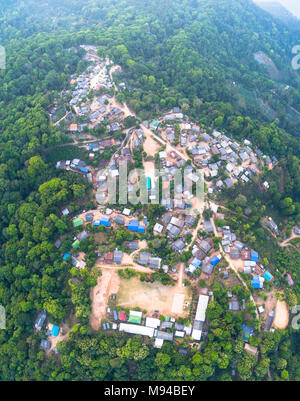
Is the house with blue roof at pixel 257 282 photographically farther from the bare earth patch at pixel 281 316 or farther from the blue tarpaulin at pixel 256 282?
the bare earth patch at pixel 281 316

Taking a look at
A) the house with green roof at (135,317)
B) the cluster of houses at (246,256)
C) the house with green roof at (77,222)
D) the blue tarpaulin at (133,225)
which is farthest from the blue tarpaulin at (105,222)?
the cluster of houses at (246,256)

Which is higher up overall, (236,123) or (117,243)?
(236,123)

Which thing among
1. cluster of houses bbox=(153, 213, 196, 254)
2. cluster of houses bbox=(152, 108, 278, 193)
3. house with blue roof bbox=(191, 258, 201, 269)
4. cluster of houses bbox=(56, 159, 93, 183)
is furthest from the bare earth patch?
cluster of houses bbox=(56, 159, 93, 183)

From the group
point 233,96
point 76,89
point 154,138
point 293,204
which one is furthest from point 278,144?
point 76,89

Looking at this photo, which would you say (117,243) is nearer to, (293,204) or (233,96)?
(293,204)

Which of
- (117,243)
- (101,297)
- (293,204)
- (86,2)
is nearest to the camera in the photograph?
(101,297)

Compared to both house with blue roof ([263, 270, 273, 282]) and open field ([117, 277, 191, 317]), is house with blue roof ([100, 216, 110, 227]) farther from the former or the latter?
house with blue roof ([263, 270, 273, 282])
